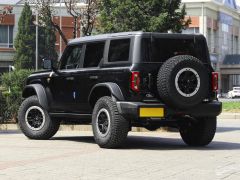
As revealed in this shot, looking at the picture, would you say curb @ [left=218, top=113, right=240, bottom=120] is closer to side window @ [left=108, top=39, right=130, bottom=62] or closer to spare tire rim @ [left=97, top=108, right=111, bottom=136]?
side window @ [left=108, top=39, right=130, bottom=62]

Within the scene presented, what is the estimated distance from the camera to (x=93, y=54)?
12.9m

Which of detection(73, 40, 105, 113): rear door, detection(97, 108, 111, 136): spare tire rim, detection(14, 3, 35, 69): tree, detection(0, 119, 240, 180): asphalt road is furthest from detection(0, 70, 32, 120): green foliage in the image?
detection(14, 3, 35, 69): tree

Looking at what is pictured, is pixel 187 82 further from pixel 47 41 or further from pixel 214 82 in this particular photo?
pixel 47 41

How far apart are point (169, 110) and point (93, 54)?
2.20m

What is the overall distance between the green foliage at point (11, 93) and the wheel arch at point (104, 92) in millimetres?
6172

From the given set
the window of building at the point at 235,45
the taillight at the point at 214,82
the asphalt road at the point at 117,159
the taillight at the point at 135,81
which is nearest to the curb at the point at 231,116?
the asphalt road at the point at 117,159

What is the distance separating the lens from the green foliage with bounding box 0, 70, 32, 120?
1822 centimetres

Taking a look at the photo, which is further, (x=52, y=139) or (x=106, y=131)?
(x=52, y=139)

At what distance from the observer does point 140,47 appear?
1180cm

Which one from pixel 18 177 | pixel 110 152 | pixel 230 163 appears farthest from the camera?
pixel 110 152

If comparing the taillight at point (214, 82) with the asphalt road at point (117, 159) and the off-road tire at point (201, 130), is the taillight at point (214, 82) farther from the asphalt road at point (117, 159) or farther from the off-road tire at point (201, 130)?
the asphalt road at point (117, 159)

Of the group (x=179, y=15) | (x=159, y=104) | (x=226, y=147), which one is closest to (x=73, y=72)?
(x=159, y=104)

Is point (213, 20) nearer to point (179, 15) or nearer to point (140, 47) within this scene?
point (179, 15)

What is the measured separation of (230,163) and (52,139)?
5.38m
